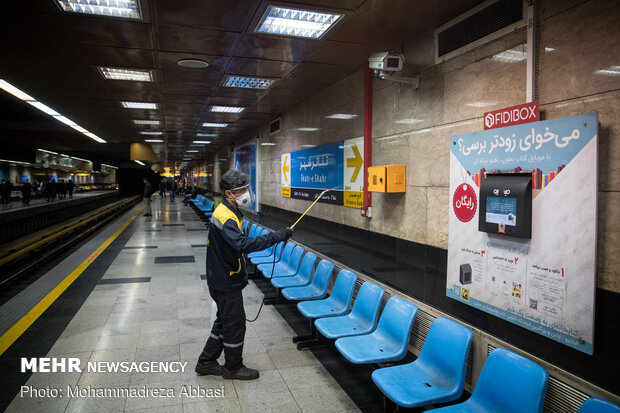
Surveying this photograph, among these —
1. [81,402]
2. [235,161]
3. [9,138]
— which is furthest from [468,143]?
[9,138]

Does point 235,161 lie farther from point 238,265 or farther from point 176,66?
point 238,265

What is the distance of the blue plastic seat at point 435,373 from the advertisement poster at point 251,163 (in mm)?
7503

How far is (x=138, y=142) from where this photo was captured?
14055mm

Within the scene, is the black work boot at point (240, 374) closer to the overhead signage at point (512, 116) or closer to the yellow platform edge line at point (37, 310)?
the yellow platform edge line at point (37, 310)

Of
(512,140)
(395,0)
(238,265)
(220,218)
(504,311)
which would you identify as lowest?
(504,311)

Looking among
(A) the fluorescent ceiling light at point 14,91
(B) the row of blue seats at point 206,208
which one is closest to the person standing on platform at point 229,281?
(A) the fluorescent ceiling light at point 14,91

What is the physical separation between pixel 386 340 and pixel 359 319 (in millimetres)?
464

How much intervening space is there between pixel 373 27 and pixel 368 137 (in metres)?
1.31

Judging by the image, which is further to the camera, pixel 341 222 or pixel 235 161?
pixel 235 161

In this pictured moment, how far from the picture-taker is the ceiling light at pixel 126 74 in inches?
196

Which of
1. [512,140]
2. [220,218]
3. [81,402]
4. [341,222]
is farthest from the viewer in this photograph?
[341,222]

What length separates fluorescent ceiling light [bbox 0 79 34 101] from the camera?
5533 mm

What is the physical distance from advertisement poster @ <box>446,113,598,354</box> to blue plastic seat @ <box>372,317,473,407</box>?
394 mm

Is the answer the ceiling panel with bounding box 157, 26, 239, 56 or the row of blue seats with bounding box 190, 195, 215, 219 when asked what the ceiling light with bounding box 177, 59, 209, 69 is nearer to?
the ceiling panel with bounding box 157, 26, 239, 56
